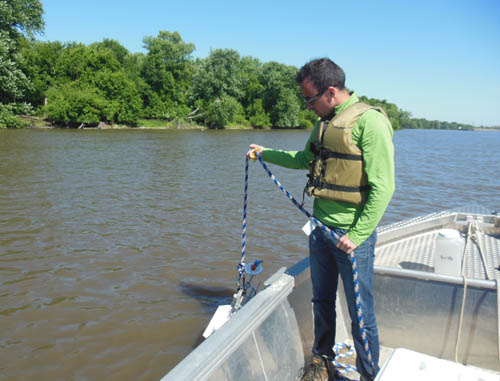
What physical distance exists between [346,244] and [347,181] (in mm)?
344

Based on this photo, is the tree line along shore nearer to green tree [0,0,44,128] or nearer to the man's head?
green tree [0,0,44,128]

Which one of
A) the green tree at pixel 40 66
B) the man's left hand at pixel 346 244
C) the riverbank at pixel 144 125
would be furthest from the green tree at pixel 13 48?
the man's left hand at pixel 346 244

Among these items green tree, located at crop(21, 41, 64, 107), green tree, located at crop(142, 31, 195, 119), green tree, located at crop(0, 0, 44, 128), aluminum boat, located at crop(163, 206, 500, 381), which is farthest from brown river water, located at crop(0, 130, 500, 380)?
green tree, located at crop(142, 31, 195, 119)

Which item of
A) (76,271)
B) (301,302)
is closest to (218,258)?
(76,271)

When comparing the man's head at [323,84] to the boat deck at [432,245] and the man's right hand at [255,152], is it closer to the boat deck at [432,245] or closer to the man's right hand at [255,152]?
the man's right hand at [255,152]

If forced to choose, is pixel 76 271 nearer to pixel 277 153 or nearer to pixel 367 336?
pixel 277 153

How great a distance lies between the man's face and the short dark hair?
2 centimetres

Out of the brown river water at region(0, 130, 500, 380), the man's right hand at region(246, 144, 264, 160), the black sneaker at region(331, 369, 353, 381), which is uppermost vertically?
the man's right hand at region(246, 144, 264, 160)

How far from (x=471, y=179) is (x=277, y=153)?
1549cm

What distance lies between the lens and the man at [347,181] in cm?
211

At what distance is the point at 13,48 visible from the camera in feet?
98.2

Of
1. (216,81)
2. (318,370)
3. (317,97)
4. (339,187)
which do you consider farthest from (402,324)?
(216,81)

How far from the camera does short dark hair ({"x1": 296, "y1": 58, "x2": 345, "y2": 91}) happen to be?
7.23 ft

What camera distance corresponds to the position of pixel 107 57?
43.2 meters
